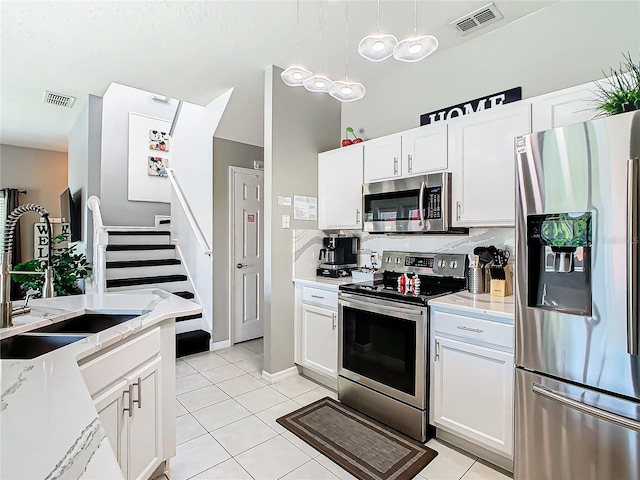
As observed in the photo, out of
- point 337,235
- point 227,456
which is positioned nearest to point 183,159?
point 337,235

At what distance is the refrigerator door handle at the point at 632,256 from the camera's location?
1.34 m

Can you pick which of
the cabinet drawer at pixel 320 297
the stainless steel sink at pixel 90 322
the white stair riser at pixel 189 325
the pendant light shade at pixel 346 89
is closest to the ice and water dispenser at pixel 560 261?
the pendant light shade at pixel 346 89

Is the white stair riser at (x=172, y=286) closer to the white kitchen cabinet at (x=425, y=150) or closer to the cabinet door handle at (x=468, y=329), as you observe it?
the white kitchen cabinet at (x=425, y=150)

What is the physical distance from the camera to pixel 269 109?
3.10 m

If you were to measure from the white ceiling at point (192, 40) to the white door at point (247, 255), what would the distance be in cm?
98

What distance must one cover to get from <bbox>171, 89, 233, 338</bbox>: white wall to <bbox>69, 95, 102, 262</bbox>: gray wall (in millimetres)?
992

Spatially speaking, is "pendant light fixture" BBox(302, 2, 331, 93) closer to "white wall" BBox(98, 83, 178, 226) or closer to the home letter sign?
the home letter sign

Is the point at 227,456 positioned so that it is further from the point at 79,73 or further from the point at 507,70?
the point at 79,73

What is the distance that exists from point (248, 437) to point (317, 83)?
7.50 ft

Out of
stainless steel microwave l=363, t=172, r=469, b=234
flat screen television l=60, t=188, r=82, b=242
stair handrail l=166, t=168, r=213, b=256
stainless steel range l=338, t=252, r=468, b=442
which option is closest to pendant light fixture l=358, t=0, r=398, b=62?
stainless steel microwave l=363, t=172, r=469, b=234

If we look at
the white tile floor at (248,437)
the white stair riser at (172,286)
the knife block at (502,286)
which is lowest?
the white tile floor at (248,437)

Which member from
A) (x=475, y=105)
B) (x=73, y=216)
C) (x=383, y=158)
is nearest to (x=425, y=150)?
(x=383, y=158)

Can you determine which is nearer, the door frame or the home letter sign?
the home letter sign

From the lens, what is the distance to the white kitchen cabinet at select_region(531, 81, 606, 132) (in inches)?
74.7
